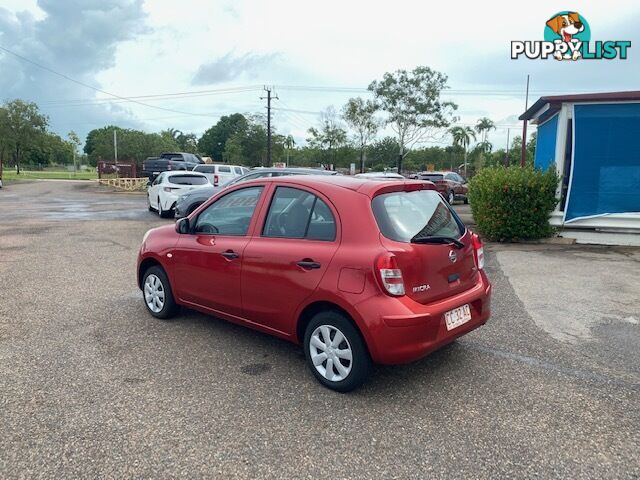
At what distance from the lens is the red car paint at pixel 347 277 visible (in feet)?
10.7

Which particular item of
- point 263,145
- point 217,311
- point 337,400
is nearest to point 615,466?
point 337,400

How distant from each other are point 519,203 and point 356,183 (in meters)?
7.59

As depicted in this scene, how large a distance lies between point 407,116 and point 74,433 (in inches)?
1206

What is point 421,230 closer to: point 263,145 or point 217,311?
point 217,311

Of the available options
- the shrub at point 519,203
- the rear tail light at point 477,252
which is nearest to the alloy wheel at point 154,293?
the rear tail light at point 477,252

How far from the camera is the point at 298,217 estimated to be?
3.84 meters

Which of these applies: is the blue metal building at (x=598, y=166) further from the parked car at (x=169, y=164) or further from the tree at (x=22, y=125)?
the tree at (x=22, y=125)

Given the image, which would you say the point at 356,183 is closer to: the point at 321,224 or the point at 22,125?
the point at 321,224

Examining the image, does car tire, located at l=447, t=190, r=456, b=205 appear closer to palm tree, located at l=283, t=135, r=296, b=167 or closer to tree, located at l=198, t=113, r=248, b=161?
palm tree, located at l=283, t=135, r=296, b=167

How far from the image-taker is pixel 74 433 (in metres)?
3.00

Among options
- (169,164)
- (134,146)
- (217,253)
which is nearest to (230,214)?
(217,253)

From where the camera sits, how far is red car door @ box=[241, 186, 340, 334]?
356 cm

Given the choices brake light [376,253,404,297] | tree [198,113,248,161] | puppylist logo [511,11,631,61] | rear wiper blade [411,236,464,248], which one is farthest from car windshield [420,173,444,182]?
tree [198,113,248,161]

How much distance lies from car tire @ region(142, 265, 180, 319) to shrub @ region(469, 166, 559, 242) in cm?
772
